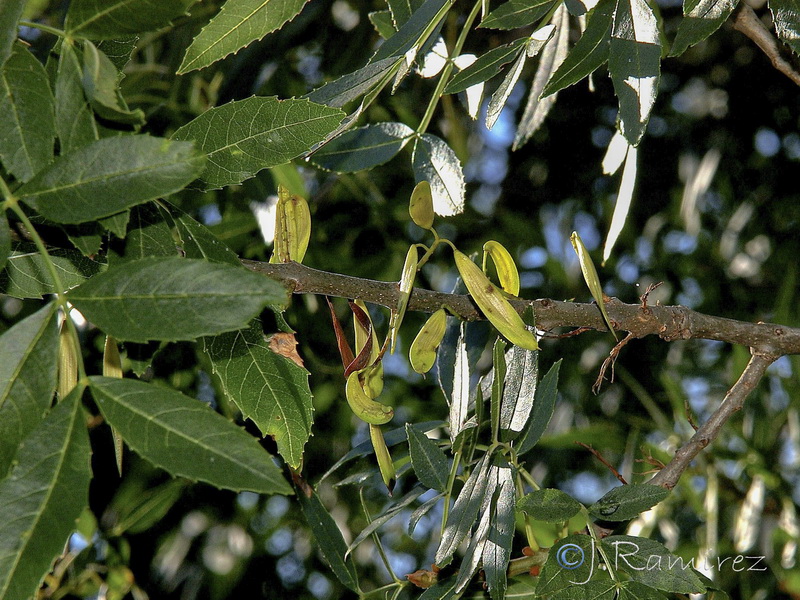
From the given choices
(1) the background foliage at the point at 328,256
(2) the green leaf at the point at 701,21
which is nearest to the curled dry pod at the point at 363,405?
Answer: (1) the background foliage at the point at 328,256

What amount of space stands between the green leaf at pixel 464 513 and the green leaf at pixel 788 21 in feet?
1.33

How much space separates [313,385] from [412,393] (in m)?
0.20

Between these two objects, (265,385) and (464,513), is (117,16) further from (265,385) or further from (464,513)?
(464,513)

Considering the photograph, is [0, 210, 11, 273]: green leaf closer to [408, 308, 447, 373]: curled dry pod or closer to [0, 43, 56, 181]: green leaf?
[0, 43, 56, 181]: green leaf

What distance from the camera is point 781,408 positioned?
1597 mm

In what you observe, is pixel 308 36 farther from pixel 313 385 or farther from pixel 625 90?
pixel 625 90

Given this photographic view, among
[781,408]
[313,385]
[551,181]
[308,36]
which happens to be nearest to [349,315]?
[313,385]

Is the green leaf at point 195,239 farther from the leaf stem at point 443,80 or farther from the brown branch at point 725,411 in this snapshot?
the brown branch at point 725,411

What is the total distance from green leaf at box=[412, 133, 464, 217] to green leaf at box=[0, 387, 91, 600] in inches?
16.8

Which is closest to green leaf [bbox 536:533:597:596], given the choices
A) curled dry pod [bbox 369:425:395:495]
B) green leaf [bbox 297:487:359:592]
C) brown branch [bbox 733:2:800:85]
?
curled dry pod [bbox 369:425:395:495]

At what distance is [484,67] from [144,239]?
0.33m

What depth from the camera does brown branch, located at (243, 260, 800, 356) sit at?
23.2 inches

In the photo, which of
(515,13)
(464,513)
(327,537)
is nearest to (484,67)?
(515,13)

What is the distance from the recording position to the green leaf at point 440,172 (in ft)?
2.50
